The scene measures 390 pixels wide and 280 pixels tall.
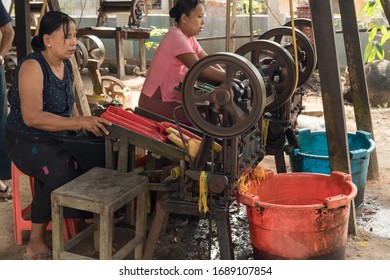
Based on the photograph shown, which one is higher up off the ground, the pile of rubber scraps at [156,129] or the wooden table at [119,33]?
the wooden table at [119,33]

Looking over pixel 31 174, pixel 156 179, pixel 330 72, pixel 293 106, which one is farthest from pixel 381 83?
pixel 31 174

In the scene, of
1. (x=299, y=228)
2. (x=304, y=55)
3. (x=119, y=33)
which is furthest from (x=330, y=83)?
(x=119, y=33)

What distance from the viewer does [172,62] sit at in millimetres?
3949

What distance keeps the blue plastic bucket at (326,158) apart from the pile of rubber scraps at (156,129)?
98cm

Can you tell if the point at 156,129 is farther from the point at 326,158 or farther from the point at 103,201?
the point at 326,158

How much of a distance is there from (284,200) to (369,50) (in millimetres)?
3884

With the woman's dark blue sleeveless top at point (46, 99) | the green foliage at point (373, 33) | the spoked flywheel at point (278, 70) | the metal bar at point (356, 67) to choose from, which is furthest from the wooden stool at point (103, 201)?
the green foliage at point (373, 33)

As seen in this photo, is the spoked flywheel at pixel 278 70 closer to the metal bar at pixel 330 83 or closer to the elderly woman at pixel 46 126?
the metal bar at pixel 330 83

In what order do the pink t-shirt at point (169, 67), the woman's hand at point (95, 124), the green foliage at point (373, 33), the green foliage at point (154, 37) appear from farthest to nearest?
the green foliage at point (154, 37) < the green foliage at point (373, 33) < the pink t-shirt at point (169, 67) < the woman's hand at point (95, 124)

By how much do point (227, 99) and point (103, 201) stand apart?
0.84 meters

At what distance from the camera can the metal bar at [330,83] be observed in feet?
11.2

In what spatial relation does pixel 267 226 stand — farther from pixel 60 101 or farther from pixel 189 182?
pixel 60 101

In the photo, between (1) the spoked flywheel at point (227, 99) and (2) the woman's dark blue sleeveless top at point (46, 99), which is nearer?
(1) the spoked flywheel at point (227, 99)

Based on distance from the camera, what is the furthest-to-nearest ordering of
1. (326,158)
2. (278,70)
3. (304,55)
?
1. (304,55)
2. (326,158)
3. (278,70)
